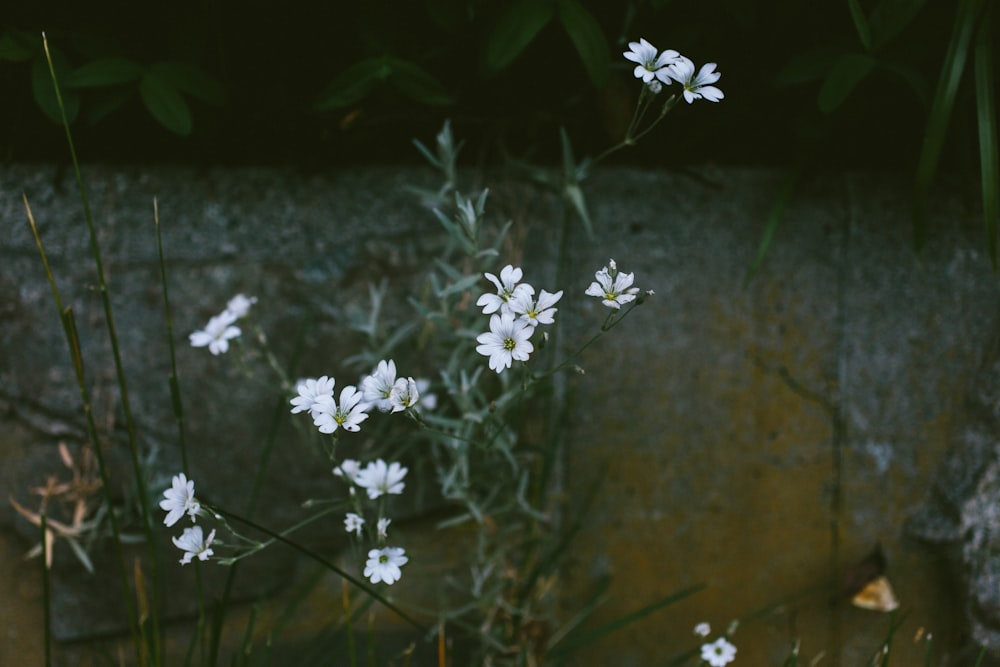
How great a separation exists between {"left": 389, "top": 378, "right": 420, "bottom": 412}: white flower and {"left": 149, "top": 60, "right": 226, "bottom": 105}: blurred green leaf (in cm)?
67

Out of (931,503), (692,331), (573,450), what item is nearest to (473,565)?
(573,450)

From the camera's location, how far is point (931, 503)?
157 cm

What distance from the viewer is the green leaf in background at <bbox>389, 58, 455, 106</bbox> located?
51.4 inches

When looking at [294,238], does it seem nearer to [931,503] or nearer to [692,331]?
[692,331]

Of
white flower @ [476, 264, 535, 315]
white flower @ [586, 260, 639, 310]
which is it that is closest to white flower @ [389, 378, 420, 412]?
white flower @ [476, 264, 535, 315]

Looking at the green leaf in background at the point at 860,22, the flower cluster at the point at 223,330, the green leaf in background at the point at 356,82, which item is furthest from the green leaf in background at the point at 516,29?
the flower cluster at the point at 223,330

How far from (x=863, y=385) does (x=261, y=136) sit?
121cm

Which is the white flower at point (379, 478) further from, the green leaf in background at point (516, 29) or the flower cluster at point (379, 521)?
the green leaf in background at point (516, 29)

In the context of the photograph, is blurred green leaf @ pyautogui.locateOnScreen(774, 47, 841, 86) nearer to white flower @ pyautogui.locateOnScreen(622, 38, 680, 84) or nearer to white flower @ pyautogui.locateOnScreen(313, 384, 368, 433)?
white flower @ pyautogui.locateOnScreen(622, 38, 680, 84)

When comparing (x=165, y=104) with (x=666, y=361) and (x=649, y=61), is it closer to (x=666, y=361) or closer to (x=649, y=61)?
(x=649, y=61)

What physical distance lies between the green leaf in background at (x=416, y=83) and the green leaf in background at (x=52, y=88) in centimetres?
Result: 50

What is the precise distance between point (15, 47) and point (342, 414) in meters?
0.79

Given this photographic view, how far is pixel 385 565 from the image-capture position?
103cm

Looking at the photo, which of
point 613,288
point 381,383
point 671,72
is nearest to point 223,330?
point 381,383
